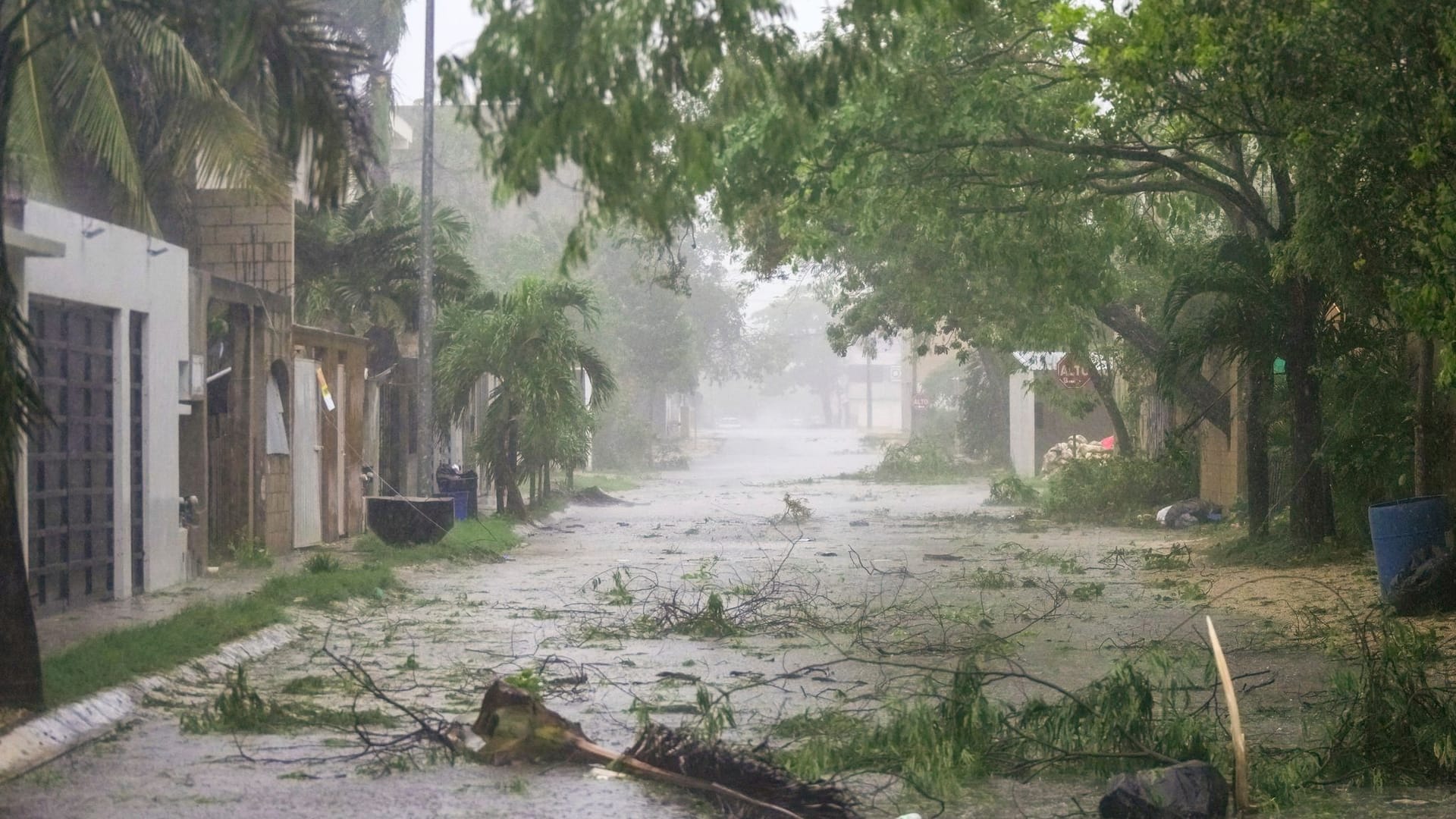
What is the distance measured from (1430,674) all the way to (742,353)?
76939 millimetres

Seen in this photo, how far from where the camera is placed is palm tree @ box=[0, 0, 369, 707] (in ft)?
26.1

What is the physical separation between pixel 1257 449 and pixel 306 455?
12.1 meters

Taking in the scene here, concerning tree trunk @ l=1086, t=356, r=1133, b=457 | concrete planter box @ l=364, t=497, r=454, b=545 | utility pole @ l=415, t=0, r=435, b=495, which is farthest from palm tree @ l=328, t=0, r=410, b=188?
tree trunk @ l=1086, t=356, r=1133, b=457

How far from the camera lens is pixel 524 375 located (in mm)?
26672

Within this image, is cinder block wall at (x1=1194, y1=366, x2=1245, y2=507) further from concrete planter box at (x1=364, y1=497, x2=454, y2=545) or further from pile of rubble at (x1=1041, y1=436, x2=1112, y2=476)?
concrete planter box at (x1=364, y1=497, x2=454, y2=545)

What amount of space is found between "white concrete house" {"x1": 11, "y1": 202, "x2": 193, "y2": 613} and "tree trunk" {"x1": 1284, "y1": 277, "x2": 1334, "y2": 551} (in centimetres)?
1178

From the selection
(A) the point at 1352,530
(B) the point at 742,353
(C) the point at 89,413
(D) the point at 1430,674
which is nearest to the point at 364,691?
(C) the point at 89,413

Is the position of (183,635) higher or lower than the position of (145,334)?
lower

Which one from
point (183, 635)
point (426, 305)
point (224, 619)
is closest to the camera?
point (183, 635)

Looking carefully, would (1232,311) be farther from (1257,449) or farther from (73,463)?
(73,463)

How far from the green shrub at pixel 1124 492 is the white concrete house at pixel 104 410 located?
55.5 feet

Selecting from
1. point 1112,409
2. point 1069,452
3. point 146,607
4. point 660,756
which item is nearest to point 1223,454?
point 1112,409

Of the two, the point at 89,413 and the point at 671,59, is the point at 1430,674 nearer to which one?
the point at 671,59

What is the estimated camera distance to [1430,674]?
9.84m
